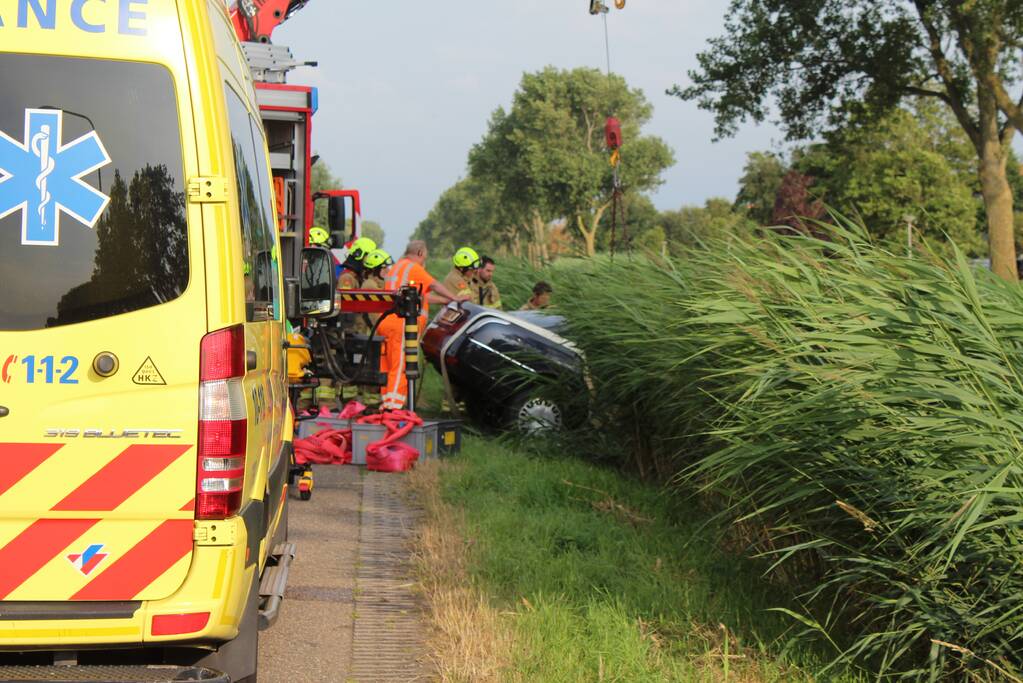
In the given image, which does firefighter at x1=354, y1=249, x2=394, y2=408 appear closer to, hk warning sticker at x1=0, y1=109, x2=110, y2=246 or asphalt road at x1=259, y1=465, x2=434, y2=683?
asphalt road at x1=259, y1=465, x2=434, y2=683

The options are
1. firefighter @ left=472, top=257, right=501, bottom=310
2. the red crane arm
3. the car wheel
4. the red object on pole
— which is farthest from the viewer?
firefighter @ left=472, top=257, right=501, bottom=310

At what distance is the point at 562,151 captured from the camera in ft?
244

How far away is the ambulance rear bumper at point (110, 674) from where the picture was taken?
3.58 m

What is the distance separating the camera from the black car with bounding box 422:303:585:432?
37.2 ft

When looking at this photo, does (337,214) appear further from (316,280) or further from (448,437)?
(316,280)

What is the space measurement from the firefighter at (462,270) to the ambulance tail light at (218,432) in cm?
1074

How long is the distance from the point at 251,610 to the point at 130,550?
1.80 ft

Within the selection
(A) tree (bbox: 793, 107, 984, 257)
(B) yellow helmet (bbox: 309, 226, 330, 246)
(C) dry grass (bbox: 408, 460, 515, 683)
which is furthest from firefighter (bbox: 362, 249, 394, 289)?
(A) tree (bbox: 793, 107, 984, 257)

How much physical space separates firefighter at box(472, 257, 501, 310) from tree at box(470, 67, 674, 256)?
185ft

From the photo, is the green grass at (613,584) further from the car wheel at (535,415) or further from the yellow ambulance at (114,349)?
the yellow ambulance at (114,349)

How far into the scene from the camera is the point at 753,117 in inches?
1145

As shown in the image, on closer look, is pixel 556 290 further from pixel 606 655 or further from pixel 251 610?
pixel 251 610

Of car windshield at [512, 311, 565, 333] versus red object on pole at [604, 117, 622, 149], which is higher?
red object on pole at [604, 117, 622, 149]

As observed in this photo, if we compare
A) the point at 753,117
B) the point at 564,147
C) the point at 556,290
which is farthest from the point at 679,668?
the point at 564,147
